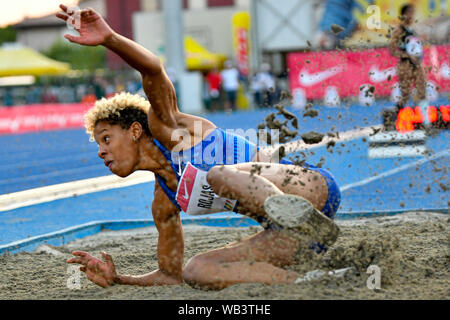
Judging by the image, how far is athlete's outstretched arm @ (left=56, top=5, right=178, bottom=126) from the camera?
3.87 metres

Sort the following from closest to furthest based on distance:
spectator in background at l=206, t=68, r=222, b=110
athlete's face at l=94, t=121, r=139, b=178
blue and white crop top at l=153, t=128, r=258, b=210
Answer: blue and white crop top at l=153, t=128, r=258, b=210 < athlete's face at l=94, t=121, r=139, b=178 < spectator in background at l=206, t=68, r=222, b=110

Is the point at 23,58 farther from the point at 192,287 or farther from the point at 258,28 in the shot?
the point at 192,287

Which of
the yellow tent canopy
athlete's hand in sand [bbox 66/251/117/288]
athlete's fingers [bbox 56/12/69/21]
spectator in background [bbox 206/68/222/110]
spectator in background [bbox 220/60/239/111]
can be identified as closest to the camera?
athlete's fingers [bbox 56/12/69/21]

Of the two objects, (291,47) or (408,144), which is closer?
(408,144)

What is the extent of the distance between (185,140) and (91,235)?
3.15m

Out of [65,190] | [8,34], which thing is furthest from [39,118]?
[8,34]

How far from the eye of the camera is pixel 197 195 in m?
4.11

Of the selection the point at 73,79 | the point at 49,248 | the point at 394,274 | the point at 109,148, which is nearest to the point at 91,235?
the point at 49,248

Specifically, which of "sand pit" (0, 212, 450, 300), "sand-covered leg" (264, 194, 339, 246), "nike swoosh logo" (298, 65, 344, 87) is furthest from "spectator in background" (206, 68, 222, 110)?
"sand-covered leg" (264, 194, 339, 246)

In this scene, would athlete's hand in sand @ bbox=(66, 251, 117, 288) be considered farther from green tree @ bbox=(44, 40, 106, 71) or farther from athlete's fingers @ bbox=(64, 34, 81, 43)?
green tree @ bbox=(44, 40, 106, 71)

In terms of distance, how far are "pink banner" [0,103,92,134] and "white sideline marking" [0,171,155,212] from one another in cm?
1355

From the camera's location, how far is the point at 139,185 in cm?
998

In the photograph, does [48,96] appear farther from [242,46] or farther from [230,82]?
[242,46]
